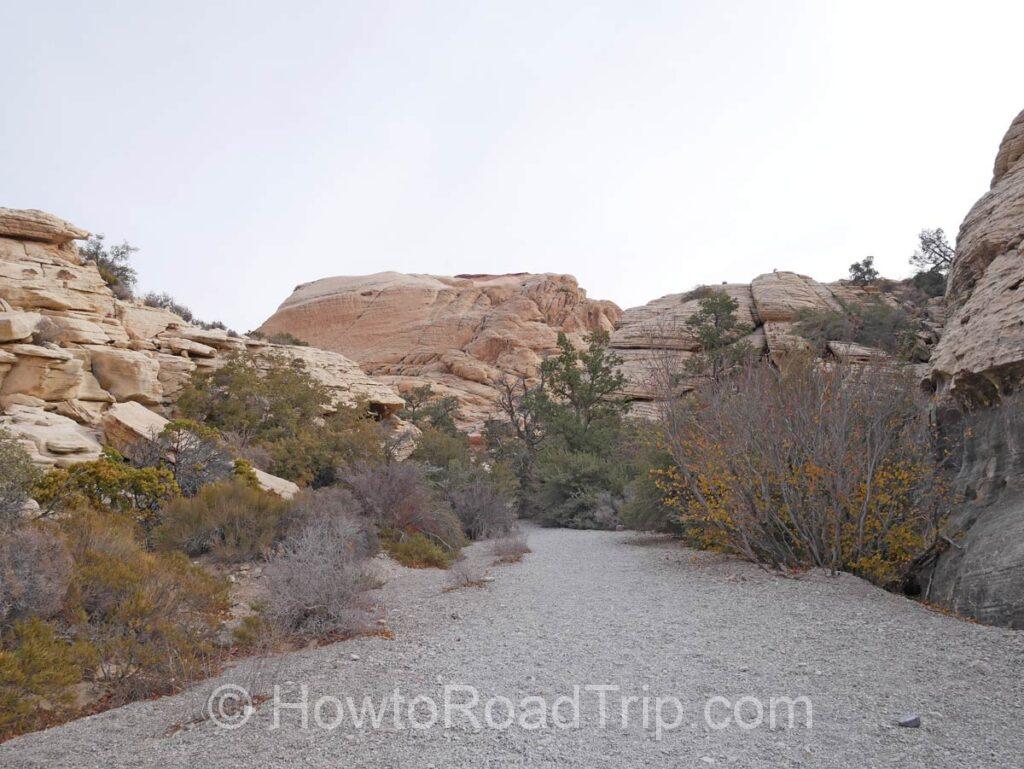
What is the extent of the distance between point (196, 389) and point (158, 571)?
38.5 ft

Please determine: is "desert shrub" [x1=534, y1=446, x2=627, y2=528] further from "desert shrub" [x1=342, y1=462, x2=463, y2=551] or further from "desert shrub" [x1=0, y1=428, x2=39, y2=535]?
"desert shrub" [x1=0, y1=428, x2=39, y2=535]

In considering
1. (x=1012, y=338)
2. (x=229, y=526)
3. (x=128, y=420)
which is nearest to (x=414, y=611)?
(x=229, y=526)

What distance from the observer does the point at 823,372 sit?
847 cm

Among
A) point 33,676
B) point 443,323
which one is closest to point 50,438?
point 33,676

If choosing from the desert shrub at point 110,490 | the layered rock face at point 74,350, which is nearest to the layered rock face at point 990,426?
the desert shrub at point 110,490

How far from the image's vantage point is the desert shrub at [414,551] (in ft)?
34.1

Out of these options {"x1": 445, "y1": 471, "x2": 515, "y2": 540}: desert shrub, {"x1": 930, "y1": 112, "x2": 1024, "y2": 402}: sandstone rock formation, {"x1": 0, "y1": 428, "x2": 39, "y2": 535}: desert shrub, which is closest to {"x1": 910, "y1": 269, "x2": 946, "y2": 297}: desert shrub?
{"x1": 930, "y1": 112, "x2": 1024, "y2": 402}: sandstone rock formation

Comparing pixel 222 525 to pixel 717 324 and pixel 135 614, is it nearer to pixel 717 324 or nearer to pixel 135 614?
pixel 135 614

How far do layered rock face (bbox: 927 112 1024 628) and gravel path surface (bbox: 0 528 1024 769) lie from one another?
473 millimetres

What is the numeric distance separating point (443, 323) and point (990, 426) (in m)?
43.2

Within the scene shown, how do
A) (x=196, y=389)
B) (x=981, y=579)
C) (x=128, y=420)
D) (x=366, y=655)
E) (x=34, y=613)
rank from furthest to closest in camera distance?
(x=196, y=389) → (x=128, y=420) → (x=981, y=579) → (x=366, y=655) → (x=34, y=613)

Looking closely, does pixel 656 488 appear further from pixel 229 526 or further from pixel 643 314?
pixel 643 314

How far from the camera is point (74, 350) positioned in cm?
1475

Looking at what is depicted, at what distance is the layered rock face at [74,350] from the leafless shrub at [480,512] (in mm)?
6834
